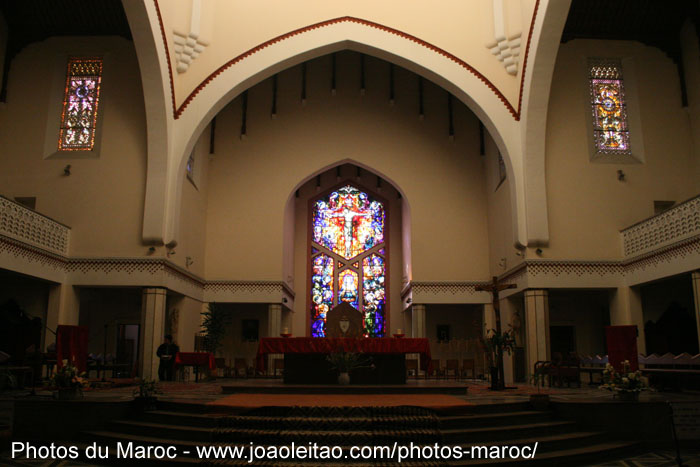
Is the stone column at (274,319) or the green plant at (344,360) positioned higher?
the stone column at (274,319)

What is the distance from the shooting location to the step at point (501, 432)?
7.55 metres

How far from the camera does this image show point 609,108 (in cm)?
1605

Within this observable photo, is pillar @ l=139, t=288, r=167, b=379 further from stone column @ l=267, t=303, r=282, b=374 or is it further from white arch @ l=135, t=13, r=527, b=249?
stone column @ l=267, t=303, r=282, b=374

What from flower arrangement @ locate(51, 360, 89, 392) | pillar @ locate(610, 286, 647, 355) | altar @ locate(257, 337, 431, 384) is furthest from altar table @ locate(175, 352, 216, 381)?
pillar @ locate(610, 286, 647, 355)

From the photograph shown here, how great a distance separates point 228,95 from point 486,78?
6298 millimetres

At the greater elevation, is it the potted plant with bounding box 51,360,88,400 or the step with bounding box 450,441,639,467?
the potted plant with bounding box 51,360,88,400

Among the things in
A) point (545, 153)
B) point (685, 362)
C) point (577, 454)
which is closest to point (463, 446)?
point (577, 454)

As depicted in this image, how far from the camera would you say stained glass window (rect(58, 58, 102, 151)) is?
15.6m

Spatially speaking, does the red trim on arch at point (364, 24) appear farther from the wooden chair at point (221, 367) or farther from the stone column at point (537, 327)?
the wooden chair at point (221, 367)

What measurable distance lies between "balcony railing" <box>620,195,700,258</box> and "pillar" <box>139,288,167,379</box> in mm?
10889

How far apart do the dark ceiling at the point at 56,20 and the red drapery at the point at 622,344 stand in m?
13.1

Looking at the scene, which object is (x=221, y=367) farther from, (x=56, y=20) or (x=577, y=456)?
(x=577, y=456)

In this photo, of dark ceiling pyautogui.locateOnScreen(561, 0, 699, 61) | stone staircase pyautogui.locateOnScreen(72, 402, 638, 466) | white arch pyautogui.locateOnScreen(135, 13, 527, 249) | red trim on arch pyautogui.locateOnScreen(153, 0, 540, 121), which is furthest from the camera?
dark ceiling pyautogui.locateOnScreen(561, 0, 699, 61)

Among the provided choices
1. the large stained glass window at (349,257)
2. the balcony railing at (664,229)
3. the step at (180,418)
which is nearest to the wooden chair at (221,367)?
the large stained glass window at (349,257)
